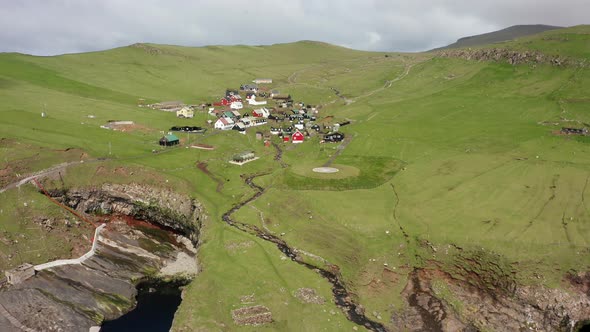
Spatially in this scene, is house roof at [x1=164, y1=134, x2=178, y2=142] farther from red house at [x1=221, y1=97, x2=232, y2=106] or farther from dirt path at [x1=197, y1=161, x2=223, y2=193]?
red house at [x1=221, y1=97, x2=232, y2=106]

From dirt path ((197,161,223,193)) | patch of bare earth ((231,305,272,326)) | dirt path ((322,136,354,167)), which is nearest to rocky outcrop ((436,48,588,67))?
dirt path ((322,136,354,167))

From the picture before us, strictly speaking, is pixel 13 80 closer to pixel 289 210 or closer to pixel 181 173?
pixel 181 173

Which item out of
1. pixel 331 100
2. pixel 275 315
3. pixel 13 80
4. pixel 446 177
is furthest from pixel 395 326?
pixel 13 80

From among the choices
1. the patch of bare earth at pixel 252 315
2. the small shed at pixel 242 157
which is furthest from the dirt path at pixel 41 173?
the patch of bare earth at pixel 252 315

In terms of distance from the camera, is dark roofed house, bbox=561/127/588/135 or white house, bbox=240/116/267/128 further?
white house, bbox=240/116/267/128

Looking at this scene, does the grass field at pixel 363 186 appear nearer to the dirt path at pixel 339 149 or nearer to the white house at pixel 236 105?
the dirt path at pixel 339 149
